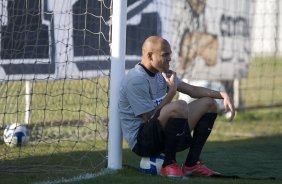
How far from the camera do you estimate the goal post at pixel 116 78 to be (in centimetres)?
661

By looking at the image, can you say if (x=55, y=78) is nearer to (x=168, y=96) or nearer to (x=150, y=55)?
(x=150, y=55)

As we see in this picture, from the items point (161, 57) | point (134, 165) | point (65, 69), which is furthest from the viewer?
point (65, 69)

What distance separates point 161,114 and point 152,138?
23cm

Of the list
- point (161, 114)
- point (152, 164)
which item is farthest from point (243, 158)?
point (161, 114)

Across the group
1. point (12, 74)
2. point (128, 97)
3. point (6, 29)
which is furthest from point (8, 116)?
point (128, 97)

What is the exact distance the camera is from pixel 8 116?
824cm

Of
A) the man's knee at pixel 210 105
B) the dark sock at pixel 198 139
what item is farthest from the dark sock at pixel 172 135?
the man's knee at pixel 210 105

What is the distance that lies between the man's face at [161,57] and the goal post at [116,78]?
1.33 ft

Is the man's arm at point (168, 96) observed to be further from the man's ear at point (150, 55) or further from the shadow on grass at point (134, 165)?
the shadow on grass at point (134, 165)

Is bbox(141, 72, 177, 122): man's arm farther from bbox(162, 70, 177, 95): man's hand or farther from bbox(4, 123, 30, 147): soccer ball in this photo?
bbox(4, 123, 30, 147): soccer ball

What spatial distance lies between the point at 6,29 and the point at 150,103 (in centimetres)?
215

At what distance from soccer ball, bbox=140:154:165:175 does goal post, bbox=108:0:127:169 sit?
0.97 feet

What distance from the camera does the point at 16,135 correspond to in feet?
26.2

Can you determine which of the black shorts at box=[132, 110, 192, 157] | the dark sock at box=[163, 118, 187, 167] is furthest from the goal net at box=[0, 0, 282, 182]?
the dark sock at box=[163, 118, 187, 167]
